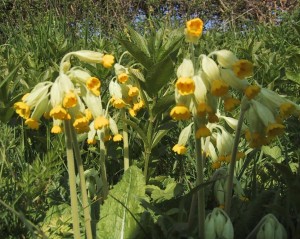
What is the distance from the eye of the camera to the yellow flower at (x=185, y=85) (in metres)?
1.65

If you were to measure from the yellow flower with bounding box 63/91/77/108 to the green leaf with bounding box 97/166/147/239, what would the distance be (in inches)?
18.9

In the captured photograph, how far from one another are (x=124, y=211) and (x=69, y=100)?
0.66 metres

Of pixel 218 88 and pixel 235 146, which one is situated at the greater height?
pixel 218 88

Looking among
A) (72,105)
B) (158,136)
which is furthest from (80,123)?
(158,136)

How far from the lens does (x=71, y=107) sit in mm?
1843

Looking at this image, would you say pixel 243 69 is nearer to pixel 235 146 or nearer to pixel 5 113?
pixel 235 146

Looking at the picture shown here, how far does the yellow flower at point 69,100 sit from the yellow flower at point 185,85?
0.39 meters

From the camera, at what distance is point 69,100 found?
1.75 metres

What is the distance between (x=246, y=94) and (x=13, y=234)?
1174 millimetres

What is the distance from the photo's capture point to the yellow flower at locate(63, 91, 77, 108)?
1746 millimetres

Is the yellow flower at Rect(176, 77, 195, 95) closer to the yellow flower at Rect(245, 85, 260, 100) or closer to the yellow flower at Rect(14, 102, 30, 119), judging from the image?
the yellow flower at Rect(245, 85, 260, 100)

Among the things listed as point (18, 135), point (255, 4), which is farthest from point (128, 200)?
point (255, 4)

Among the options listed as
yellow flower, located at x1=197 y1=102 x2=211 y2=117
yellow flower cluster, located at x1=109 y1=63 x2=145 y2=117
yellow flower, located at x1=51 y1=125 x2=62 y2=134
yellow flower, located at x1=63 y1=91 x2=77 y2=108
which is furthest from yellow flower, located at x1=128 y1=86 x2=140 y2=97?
yellow flower, located at x1=197 y1=102 x2=211 y2=117

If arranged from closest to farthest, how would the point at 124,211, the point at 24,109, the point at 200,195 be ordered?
the point at 200,195, the point at 24,109, the point at 124,211
